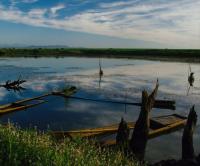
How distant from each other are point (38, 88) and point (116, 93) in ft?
29.1

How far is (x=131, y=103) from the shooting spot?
27484mm

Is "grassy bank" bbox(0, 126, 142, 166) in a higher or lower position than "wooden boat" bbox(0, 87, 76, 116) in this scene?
higher

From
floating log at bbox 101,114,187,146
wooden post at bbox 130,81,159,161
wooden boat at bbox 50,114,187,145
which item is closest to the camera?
wooden post at bbox 130,81,159,161

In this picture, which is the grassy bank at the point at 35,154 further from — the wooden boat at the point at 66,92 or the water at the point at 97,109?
the wooden boat at the point at 66,92

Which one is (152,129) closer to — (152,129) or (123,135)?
(152,129)

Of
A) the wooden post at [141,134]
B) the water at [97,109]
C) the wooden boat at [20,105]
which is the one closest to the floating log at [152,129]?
the water at [97,109]

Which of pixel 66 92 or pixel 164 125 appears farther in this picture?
pixel 66 92

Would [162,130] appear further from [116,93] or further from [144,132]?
[116,93]

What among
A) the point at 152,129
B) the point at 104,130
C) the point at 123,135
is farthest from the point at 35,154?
the point at 152,129

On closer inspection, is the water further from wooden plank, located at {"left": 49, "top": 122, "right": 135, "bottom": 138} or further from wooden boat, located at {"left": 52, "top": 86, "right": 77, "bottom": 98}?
wooden plank, located at {"left": 49, "top": 122, "right": 135, "bottom": 138}

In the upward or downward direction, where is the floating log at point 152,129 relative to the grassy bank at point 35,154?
downward

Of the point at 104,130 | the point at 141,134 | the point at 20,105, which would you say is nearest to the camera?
the point at 141,134

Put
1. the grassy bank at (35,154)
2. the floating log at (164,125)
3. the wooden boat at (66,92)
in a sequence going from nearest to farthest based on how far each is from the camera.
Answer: the grassy bank at (35,154) → the floating log at (164,125) → the wooden boat at (66,92)

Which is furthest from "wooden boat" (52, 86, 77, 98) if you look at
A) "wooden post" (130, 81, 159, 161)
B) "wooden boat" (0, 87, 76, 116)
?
"wooden post" (130, 81, 159, 161)
